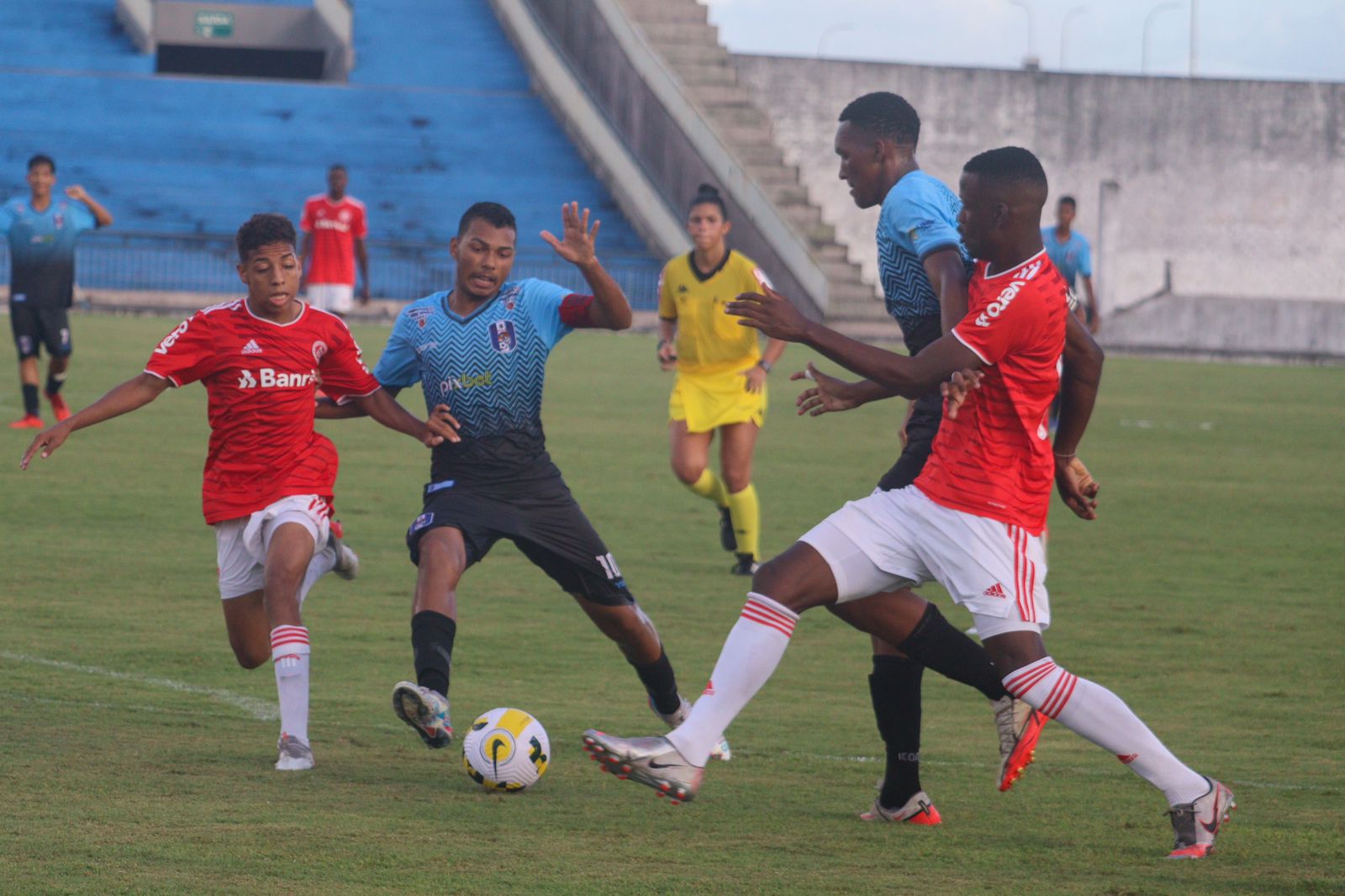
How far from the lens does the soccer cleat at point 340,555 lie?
21.4 feet

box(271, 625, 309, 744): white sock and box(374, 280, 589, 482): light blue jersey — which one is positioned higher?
box(374, 280, 589, 482): light blue jersey

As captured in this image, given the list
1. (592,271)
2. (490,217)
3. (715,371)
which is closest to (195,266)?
(715,371)

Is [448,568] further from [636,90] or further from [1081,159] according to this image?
[1081,159]

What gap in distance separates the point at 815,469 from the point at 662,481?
158 cm

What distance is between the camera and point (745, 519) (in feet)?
34.4

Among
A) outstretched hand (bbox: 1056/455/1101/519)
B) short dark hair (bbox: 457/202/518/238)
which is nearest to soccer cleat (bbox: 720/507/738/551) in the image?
short dark hair (bbox: 457/202/518/238)

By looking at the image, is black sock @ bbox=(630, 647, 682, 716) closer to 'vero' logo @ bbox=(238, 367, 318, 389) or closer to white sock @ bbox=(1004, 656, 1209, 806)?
'vero' logo @ bbox=(238, 367, 318, 389)

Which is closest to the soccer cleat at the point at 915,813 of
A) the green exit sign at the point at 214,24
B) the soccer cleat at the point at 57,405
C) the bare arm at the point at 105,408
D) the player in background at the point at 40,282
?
the bare arm at the point at 105,408

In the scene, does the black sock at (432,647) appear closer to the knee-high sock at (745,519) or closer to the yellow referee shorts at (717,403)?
the knee-high sock at (745,519)

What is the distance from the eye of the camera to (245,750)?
609 cm

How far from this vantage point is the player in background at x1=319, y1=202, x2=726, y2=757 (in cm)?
631

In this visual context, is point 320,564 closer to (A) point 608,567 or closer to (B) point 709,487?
(A) point 608,567

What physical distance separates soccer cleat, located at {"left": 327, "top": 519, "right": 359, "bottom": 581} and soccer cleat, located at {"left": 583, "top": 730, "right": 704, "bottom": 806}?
1.87m

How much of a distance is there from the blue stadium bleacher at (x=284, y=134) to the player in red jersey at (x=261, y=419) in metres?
27.4
